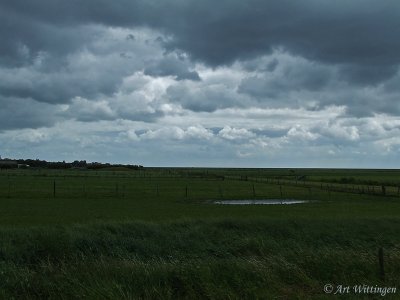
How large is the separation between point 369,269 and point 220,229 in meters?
13.7

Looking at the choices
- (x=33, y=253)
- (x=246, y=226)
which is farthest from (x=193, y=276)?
(x=246, y=226)

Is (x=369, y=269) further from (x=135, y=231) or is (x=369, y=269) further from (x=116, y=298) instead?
(x=135, y=231)

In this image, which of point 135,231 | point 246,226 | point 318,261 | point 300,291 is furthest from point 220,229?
point 300,291

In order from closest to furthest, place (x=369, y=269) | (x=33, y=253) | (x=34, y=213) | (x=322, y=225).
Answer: (x=369, y=269) < (x=33, y=253) < (x=322, y=225) < (x=34, y=213)

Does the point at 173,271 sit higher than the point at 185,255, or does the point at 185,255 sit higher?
the point at 173,271

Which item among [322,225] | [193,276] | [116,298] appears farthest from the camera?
[322,225]

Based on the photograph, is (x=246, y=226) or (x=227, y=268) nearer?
(x=227, y=268)

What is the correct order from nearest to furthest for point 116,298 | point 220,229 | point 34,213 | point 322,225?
1. point 116,298
2. point 220,229
3. point 322,225
4. point 34,213

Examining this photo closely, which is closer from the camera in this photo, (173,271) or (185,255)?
(173,271)

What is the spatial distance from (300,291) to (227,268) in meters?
2.06

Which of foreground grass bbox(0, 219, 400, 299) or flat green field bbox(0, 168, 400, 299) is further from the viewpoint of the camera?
flat green field bbox(0, 168, 400, 299)

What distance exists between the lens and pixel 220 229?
84.4 feet

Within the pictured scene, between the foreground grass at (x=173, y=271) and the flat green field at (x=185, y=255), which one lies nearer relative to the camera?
the foreground grass at (x=173, y=271)

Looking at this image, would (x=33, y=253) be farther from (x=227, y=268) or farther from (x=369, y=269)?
(x=369, y=269)
